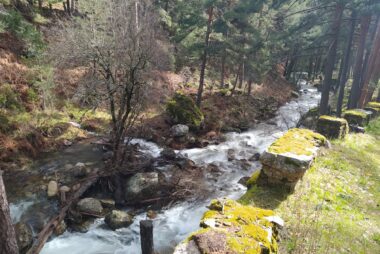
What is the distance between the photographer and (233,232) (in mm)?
4027

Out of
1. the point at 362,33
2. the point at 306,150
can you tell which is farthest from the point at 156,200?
the point at 362,33

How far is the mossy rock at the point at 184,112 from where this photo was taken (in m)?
16.8

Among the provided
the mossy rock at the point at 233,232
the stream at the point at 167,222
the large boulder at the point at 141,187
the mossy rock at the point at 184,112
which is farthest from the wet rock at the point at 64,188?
the mossy rock at the point at 184,112

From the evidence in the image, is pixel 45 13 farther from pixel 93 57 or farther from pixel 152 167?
pixel 152 167

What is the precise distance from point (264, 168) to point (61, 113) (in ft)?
45.1

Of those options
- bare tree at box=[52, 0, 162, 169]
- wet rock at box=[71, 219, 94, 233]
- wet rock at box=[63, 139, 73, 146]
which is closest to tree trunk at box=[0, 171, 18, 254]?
wet rock at box=[71, 219, 94, 233]

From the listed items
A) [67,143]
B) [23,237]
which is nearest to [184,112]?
[67,143]

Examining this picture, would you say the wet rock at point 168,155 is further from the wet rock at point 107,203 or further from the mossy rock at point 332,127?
the mossy rock at point 332,127

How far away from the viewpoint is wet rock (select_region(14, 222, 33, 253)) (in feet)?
22.9

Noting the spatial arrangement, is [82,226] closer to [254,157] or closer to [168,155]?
[168,155]

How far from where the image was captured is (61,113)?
54.5ft

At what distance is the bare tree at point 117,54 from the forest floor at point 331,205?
6050 mm

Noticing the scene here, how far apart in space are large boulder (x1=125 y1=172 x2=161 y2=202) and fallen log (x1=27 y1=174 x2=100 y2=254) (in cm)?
120

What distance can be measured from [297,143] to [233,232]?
431 centimetres
